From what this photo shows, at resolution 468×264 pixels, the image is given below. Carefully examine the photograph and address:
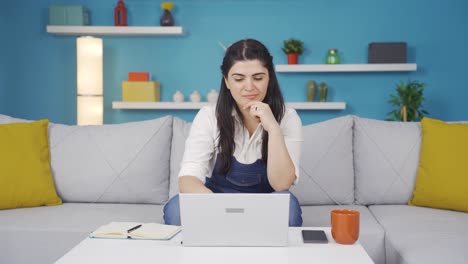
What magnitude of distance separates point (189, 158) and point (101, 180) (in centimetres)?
72

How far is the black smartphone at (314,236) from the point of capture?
59.9 inches

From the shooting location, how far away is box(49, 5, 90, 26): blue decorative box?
4.63 m

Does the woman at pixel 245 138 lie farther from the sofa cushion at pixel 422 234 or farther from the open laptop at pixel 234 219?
the open laptop at pixel 234 219

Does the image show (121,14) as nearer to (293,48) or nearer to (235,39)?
(235,39)

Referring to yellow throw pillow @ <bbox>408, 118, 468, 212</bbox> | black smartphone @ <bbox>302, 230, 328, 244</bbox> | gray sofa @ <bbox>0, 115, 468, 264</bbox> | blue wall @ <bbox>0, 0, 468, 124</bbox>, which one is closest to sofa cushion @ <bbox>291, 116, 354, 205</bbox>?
gray sofa @ <bbox>0, 115, 468, 264</bbox>

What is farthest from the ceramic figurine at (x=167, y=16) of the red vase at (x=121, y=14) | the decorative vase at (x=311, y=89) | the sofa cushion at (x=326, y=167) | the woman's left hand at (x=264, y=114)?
the woman's left hand at (x=264, y=114)

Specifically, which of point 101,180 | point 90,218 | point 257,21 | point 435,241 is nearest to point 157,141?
point 101,180

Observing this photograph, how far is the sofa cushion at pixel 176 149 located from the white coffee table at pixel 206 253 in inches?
43.6

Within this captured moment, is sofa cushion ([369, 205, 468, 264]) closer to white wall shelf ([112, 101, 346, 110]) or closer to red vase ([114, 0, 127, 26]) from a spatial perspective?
white wall shelf ([112, 101, 346, 110])

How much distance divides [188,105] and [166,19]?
2.34ft

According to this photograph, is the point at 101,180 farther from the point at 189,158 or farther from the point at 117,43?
the point at 117,43

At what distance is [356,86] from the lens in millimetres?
4707

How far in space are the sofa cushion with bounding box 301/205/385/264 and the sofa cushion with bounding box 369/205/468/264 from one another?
0.03 m

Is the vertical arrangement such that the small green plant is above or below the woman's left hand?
above
